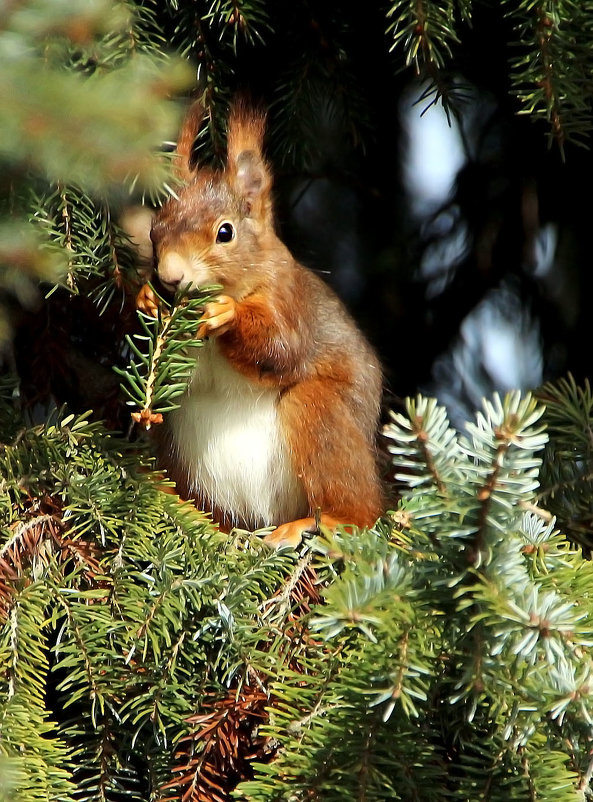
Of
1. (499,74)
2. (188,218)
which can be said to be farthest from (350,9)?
(188,218)

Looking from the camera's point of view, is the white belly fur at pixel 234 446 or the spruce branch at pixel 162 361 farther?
the white belly fur at pixel 234 446

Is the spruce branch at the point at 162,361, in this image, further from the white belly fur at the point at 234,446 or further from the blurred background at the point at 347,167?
the white belly fur at the point at 234,446

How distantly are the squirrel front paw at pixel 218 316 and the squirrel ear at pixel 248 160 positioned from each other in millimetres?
256

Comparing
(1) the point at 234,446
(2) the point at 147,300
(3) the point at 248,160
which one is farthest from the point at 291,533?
(3) the point at 248,160

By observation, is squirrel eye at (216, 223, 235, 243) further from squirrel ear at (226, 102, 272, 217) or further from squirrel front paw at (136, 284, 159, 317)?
squirrel front paw at (136, 284, 159, 317)

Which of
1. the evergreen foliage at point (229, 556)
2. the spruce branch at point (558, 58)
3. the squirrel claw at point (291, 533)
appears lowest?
the squirrel claw at point (291, 533)

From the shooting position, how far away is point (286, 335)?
5.03ft

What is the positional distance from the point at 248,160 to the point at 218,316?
1.15 ft

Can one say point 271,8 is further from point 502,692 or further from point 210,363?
point 502,692

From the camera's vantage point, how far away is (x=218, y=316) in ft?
4.67

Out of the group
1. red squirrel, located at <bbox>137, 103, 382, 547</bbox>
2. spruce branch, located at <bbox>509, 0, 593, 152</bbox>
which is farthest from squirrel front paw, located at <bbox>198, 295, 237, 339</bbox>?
spruce branch, located at <bbox>509, 0, 593, 152</bbox>

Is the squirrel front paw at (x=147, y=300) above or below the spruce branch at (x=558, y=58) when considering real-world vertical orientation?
below

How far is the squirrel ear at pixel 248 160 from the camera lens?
1542 millimetres

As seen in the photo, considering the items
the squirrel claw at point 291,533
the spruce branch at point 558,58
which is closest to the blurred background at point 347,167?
the spruce branch at point 558,58
